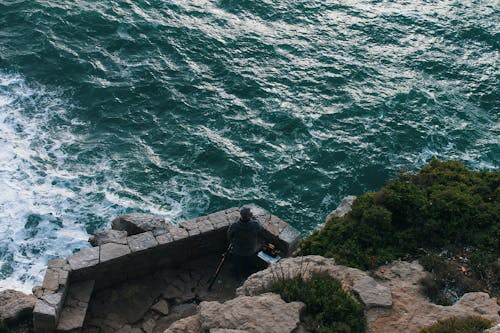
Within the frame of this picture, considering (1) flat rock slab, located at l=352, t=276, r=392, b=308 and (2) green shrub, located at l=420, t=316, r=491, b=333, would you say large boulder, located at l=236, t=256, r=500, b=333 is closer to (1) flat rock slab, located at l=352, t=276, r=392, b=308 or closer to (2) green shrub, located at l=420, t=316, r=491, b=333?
(1) flat rock slab, located at l=352, t=276, r=392, b=308

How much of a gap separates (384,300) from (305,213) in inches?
395

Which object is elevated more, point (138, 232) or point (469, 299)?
point (469, 299)

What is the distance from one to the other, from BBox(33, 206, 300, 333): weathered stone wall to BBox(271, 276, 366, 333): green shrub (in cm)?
367

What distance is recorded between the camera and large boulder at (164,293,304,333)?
39.4 feet

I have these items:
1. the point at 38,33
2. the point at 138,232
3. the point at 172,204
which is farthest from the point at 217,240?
the point at 38,33

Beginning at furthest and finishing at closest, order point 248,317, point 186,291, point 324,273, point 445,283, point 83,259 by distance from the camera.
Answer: point 186,291, point 83,259, point 445,283, point 324,273, point 248,317

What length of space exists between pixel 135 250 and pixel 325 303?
5863 mm

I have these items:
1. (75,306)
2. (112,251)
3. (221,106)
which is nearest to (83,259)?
(112,251)

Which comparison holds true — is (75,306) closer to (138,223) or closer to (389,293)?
(138,223)

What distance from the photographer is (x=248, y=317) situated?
40.2 ft

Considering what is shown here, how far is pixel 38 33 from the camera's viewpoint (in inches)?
1165

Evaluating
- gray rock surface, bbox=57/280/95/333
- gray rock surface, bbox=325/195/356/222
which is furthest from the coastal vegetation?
gray rock surface, bbox=57/280/95/333

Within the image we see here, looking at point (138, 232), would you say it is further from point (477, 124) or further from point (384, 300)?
point (477, 124)

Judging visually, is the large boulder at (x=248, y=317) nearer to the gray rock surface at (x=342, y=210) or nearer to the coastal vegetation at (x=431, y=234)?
the coastal vegetation at (x=431, y=234)
